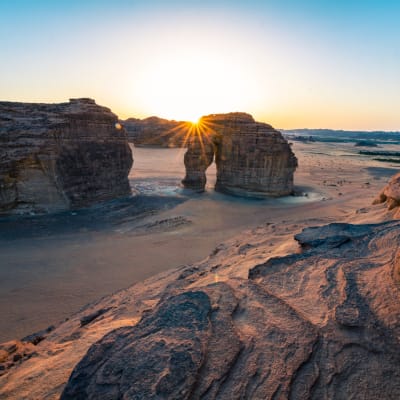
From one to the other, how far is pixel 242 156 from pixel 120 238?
33.1 feet

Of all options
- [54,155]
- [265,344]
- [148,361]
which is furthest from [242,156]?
[148,361]

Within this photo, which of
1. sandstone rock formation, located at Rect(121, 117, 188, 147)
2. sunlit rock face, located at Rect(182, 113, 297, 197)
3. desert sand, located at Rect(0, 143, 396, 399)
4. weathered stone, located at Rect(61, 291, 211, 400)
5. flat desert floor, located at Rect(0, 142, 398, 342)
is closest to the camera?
weathered stone, located at Rect(61, 291, 211, 400)

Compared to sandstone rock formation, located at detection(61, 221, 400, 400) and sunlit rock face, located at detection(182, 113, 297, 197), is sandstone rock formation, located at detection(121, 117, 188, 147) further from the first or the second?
sandstone rock formation, located at detection(61, 221, 400, 400)

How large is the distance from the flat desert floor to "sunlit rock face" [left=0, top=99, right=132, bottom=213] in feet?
3.18

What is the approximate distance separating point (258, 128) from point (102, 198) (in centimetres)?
1041

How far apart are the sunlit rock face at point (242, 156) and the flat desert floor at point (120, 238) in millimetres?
1009

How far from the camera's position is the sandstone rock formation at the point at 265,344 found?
8.15ft

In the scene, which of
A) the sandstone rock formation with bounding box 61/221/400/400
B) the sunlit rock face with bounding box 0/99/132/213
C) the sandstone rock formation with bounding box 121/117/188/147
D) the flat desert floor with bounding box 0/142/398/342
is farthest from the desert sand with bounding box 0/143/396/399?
the sandstone rock formation with bounding box 121/117/188/147

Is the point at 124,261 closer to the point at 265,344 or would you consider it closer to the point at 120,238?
the point at 120,238

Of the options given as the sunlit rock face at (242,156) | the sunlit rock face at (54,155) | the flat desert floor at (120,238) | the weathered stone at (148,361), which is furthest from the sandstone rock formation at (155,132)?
the weathered stone at (148,361)

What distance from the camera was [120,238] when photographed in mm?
11523

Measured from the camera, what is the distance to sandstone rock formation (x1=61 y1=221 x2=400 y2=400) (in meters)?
2.48

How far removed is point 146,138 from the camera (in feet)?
185

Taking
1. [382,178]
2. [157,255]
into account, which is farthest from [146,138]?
[157,255]
